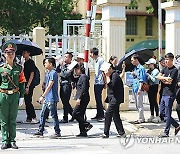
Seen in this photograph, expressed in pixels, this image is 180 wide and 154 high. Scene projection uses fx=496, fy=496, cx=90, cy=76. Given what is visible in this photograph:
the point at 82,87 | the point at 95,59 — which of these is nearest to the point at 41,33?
the point at 95,59

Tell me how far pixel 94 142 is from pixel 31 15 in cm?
1740

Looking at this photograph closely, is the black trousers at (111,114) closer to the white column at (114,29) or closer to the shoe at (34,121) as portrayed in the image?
the shoe at (34,121)

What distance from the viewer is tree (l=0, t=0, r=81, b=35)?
87.1ft

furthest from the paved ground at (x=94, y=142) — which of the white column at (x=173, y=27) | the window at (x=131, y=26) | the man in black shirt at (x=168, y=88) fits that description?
the window at (x=131, y=26)

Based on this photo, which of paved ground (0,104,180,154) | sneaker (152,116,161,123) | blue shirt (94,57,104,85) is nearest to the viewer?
paved ground (0,104,180,154)

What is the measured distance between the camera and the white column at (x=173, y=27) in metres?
16.4

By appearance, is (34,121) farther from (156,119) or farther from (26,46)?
(156,119)

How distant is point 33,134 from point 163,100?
313 cm

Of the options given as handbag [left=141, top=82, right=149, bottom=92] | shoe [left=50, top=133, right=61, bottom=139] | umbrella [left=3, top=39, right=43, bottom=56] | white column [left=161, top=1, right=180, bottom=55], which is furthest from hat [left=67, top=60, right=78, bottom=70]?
white column [left=161, top=1, right=180, bottom=55]

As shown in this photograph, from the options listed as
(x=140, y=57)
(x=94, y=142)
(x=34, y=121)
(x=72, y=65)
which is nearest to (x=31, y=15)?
(x=140, y=57)

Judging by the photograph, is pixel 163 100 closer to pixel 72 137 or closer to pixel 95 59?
pixel 72 137

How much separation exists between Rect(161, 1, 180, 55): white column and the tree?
11228 mm

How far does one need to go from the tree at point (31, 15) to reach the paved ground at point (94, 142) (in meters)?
13.7

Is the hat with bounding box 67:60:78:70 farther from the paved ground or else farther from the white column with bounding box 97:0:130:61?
the white column with bounding box 97:0:130:61
